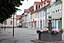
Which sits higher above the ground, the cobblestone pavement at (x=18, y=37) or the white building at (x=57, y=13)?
the white building at (x=57, y=13)

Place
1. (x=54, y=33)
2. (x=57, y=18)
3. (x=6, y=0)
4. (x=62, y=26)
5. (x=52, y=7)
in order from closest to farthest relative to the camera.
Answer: (x=6, y=0)
(x=54, y=33)
(x=62, y=26)
(x=57, y=18)
(x=52, y=7)

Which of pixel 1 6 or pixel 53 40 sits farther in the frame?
pixel 53 40

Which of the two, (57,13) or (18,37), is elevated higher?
(57,13)

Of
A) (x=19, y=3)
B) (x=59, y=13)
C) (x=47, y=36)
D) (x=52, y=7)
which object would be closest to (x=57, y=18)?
(x=59, y=13)

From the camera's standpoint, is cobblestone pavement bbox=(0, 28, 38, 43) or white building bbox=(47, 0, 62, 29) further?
white building bbox=(47, 0, 62, 29)

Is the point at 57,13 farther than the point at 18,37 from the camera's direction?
Yes

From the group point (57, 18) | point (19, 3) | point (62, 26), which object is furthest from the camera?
point (57, 18)

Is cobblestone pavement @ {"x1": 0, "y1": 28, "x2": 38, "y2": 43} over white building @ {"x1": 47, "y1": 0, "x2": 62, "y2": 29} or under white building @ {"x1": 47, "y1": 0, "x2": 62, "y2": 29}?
under

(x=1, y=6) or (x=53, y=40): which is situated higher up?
(x=1, y=6)

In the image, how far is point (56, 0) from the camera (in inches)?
2378

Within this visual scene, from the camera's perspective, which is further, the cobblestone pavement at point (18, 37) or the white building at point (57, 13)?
the white building at point (57, 13)

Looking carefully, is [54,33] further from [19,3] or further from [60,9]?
[60,9]

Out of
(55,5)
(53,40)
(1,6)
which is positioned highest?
(55,5)

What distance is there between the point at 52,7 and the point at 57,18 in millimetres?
7480
